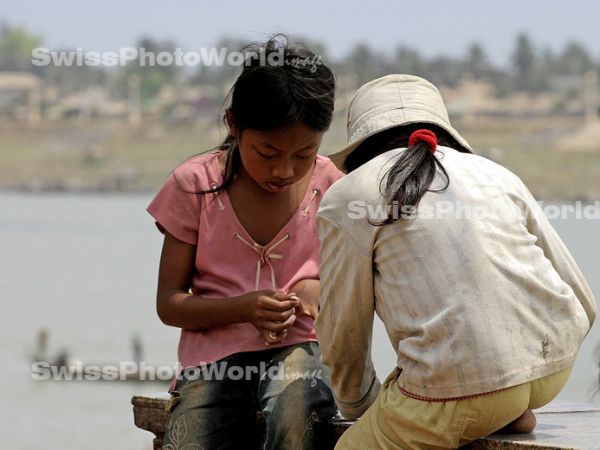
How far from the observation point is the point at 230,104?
10.8 ft

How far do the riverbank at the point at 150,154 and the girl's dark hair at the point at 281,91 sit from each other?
3853 centimetres

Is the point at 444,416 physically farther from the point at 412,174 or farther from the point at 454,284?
the point at 412,174

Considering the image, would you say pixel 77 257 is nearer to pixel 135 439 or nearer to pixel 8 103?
pixel 8 103

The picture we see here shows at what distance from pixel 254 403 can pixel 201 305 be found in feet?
0.85

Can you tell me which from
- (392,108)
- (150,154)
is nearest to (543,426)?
(392,108)

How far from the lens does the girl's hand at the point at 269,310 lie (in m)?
3.15

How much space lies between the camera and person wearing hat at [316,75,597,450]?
8.95 feet

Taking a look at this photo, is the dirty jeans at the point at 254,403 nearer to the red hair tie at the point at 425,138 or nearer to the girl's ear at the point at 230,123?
the girl's ear at the point at 230,123

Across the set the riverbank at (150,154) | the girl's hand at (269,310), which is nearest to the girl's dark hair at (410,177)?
the girl's hand at (269,310)

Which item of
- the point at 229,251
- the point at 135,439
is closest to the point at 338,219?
the point at 229,251

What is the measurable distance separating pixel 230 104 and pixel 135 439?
39.0 ft

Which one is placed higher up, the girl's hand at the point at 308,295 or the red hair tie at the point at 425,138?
the red hair tie at the point at 425,138

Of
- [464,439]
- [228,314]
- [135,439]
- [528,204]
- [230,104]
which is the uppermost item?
[230,104]

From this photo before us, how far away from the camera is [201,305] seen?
128 inches
